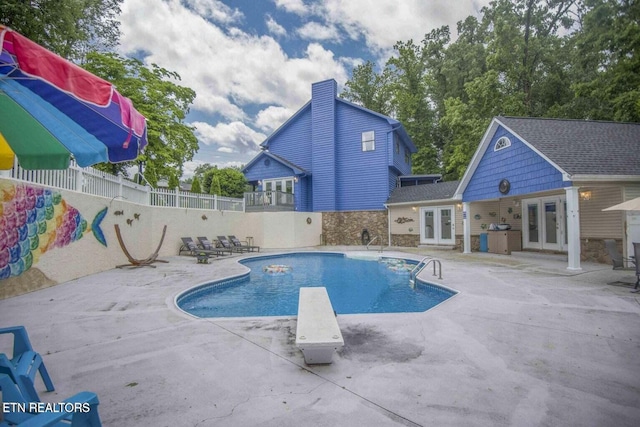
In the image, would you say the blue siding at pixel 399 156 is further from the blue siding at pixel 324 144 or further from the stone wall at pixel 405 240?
the stone wall at pixel 405 240

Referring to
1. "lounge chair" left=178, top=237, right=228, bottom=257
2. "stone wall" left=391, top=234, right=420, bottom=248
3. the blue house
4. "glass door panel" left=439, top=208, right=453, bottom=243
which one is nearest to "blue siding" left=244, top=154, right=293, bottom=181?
the blue house

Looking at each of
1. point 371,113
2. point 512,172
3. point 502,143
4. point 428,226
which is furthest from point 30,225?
point 371,113

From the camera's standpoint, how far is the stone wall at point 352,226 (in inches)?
770

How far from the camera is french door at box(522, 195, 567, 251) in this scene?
12.5 m

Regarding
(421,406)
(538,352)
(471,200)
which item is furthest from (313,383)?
(471,200)

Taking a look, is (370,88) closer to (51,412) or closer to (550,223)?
(550,223)

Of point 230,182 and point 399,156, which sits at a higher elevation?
point 399,156

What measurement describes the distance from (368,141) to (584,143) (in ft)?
37.0

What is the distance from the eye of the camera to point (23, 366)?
7.42ft

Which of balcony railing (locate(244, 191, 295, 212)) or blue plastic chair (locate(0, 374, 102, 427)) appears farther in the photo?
balcony railing (locate(244, 191, 295, 212))

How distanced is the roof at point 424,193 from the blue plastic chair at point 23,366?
1638 centimetres

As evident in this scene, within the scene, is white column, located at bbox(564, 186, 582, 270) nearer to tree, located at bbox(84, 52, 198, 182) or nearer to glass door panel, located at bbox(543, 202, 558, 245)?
glass door panel, located at bbox(543, 202, 558, 245)

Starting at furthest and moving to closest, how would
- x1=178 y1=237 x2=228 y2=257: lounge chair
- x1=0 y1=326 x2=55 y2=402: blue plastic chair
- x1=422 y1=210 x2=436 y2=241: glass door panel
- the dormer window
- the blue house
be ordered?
1. the blue house
2. x1=422 y1=210 x2=436 y2=241: glass door panel
3. x1=178 y1=237 x2=228 y2=257: lounge chair
4. the dormer window
5. x1=0 y1=326 x2=55 y2=402: blue plastic chair

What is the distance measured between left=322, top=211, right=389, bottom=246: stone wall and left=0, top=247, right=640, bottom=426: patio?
13.6m
